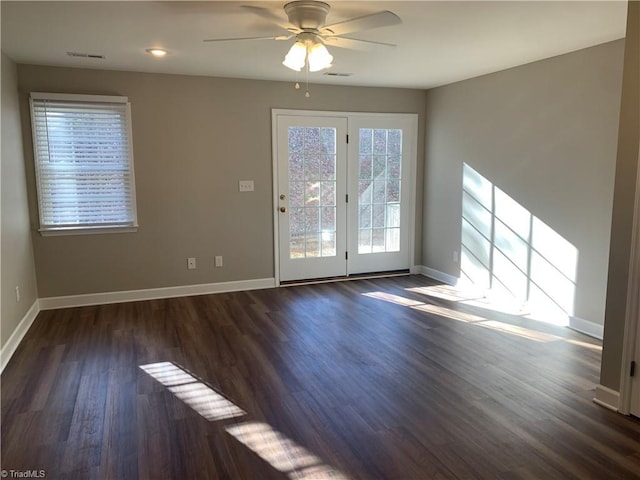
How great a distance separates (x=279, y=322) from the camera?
4.14m

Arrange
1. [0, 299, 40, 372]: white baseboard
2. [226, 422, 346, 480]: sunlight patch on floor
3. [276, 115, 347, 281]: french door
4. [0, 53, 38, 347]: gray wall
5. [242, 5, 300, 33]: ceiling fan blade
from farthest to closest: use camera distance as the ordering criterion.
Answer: [276, 115, 347, 281]: french door
[0, 53, 38, 347]: gray wall
[0, 299, 40, 372]: white baseboard
[242, 5, 300, 33]: ceiling fan blade
[226, 422, 346, 480]: sunlight patch on floor

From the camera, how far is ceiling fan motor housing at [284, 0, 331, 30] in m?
2.57

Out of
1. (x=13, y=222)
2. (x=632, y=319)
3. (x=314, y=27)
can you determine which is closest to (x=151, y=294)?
(x=13, y=222)

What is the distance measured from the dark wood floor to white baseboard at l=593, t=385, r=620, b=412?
0.21 feet

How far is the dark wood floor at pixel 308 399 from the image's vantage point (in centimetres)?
217

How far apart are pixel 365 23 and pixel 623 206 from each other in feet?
5.82

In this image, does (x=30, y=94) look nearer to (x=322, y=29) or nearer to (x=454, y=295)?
(x=322, y=29)

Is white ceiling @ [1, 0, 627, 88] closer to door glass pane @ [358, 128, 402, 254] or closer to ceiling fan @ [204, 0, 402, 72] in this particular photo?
ceiling fan @ [204, 0, 402, 72]

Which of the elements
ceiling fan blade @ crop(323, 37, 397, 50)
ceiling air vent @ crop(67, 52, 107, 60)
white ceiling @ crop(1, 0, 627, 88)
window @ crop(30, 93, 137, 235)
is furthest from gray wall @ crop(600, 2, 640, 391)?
window @ crop(30, 93, 137, 235)

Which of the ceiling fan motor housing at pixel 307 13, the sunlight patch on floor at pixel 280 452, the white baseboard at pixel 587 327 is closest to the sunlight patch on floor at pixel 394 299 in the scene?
the white baseboard at pixel 587 327

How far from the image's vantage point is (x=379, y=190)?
5.75m

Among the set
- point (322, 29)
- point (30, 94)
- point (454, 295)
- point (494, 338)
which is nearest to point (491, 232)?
point (454, 295)

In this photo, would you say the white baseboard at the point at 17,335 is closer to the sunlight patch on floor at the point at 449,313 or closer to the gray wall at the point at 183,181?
the gray wall at the point at 183,181

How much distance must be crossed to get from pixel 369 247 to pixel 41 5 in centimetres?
418
